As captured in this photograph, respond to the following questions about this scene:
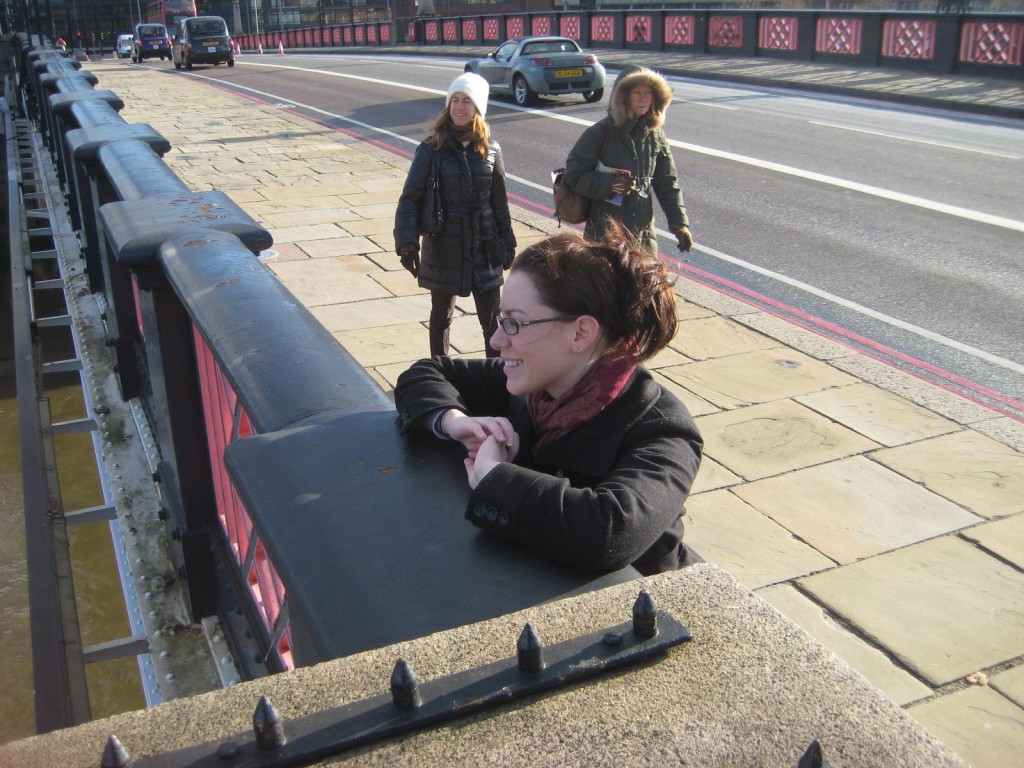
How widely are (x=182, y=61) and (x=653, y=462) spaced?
139 ft

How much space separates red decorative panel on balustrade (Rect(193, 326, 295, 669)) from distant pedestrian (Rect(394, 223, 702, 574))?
61 cm

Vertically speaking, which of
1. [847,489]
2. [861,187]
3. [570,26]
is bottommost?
[847,489]

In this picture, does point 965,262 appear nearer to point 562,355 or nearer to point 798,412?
point 798,412

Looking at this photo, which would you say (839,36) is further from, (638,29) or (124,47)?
(124,47)

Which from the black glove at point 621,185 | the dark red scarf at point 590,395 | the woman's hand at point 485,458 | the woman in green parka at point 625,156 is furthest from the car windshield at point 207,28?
the woman's hand at point 485,458

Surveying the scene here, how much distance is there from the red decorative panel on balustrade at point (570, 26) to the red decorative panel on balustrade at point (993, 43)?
55.7 feet

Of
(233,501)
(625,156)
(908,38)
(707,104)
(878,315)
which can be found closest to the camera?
(233,501)

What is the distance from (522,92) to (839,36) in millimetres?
9237

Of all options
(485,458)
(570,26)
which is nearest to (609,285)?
(485,458)

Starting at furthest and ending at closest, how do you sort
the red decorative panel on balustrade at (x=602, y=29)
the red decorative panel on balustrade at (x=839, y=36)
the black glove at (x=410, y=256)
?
the red decorative panel on balustrade at (x=602, y=29) → the red decorative panel on balustrade at (x=839, y=36) → the black glove at (x=410, y=256)

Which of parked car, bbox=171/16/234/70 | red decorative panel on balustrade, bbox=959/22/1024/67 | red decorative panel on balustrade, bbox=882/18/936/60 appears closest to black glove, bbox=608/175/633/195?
red decorative panel on balustrade, bbox=959/22/1024/67

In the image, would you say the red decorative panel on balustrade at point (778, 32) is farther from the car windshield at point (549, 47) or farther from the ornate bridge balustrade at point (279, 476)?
the ornate bridge balustrade at point (279, 476)

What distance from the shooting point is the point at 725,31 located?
94.6ft

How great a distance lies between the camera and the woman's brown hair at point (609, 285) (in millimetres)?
2129
